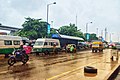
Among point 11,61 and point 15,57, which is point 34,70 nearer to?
point 15,57

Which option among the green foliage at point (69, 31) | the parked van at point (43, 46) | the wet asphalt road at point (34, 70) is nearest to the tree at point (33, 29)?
the green foliage at point (69, 31)

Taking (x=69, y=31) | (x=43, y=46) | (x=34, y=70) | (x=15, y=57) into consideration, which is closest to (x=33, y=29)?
(x=69, y=31)

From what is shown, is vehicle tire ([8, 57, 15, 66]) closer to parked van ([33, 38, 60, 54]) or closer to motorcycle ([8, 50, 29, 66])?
motorcycle ([8, 50, 29, 66])

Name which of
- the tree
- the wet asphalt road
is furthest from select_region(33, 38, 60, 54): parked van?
the tree

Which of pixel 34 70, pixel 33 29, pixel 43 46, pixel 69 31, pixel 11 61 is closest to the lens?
pixel 34 70

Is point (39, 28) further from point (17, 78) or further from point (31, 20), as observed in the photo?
point (17, 78)

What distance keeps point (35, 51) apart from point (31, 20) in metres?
32.4

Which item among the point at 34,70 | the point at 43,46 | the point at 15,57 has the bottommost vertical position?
the point at 34,70

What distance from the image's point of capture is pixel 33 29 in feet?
202

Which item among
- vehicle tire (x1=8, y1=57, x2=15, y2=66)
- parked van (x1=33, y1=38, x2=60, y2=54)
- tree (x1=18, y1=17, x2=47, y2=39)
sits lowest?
vehicle tire (x1=8, y1=57, x2=15, y2=66)

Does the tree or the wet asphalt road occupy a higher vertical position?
the tree

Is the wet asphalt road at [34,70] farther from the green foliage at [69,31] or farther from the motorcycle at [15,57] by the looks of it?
the green foliage at [69,31]

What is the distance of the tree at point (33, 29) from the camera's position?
59500 millimetres

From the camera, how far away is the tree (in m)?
59.5
